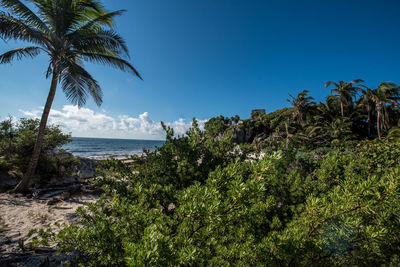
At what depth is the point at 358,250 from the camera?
1.67 metres

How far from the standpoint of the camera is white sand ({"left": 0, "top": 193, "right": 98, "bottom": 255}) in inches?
150

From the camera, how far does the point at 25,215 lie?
16.5 ft

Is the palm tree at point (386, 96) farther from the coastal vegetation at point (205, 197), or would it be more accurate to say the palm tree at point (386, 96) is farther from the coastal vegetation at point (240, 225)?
the coastal vegetation at point (240, 225)

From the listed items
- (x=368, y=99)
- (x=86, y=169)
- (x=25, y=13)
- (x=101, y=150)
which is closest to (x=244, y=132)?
(x=368, y=99)

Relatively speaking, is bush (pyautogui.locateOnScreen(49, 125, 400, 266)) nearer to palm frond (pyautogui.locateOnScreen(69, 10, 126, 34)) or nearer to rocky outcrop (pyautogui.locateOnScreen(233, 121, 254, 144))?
palm frond (pyautogui.locateOnScreen(69, 10, 126, 34))

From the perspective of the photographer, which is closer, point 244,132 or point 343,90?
point 343,90

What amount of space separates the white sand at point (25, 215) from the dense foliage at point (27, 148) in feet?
5.76

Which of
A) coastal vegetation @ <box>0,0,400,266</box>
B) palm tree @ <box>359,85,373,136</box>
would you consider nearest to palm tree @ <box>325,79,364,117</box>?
palm tree @ <box>359,85,373,136</box>

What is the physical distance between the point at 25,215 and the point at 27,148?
4.25 m

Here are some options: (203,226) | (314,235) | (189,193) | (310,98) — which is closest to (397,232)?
(314,235)

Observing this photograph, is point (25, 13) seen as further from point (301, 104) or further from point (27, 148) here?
point (301, 104)

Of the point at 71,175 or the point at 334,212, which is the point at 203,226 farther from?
the point at 71,175

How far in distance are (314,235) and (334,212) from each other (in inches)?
15.7

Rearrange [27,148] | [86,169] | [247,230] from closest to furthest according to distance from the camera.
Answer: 1. [247,230]
2. [27,148]
3. [86,169]
